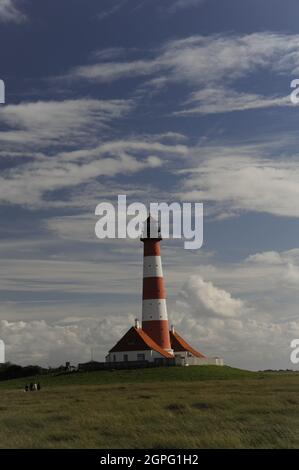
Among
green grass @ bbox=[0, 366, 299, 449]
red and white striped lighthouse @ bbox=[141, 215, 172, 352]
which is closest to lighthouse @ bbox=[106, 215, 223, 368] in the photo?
red and white striped lighthouse @ bbox=[141, 215, 172, 352]

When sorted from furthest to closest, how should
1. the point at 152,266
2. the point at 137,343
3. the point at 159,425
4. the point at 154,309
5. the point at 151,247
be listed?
the point at 151,247, the point at 137,343, the point at 152,266, the point at 154,309, the point at 159,425

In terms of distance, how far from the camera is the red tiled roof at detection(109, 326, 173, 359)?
6931 centimetres

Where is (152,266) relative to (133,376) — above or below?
above

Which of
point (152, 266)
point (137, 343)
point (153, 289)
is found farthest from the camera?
point (137, 343)

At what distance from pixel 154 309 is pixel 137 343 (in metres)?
4.01

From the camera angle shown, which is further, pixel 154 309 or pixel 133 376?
pixel 154 309

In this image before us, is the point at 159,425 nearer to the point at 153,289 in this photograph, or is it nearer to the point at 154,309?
the point at 153,289

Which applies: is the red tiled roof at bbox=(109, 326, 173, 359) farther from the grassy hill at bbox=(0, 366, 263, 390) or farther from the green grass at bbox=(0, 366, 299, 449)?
the green grass at bbox=(0, 366, 299, 449)

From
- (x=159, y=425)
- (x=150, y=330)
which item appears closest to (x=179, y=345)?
(x=150, y=330)

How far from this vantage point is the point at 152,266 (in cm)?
6931

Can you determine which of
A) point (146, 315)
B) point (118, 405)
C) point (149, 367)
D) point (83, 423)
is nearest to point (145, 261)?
point (146, 315)

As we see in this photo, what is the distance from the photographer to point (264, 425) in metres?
20.5

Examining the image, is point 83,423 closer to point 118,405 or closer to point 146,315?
point 118,405
